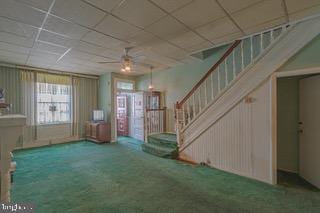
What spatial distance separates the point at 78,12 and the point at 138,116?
16.3 feet

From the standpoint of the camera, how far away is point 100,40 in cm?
350

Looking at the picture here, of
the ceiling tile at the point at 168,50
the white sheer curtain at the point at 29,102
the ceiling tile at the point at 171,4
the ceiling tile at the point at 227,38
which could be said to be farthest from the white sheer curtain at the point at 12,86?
the ceiling tile at the point at 227,38

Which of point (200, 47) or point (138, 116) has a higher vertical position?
point (200, 47)

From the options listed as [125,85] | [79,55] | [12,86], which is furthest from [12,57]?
[125,85]

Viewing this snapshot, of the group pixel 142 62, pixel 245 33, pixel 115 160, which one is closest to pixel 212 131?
pixel 245 33

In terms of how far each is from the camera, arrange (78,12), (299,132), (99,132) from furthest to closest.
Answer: (99,132), (299,132), (78,12)

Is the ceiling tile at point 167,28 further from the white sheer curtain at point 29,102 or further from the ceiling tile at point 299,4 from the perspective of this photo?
the white sheer curtain at point 29,102

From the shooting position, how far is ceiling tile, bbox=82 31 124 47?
3264mm

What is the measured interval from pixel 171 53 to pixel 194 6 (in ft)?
7.09

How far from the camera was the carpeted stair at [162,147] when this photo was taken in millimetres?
4558

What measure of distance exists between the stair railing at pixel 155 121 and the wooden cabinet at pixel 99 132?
5.42ft

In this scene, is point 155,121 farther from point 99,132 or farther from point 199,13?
point 199,13

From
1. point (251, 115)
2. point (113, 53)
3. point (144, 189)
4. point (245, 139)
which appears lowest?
point (144, 189)

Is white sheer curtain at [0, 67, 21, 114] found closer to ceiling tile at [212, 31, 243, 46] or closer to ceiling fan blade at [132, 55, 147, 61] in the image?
ceiling fan blade at [132, 55, 147, 61]
